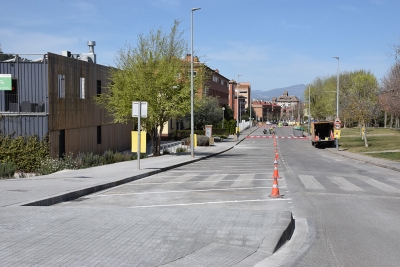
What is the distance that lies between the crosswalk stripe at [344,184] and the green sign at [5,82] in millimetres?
16278

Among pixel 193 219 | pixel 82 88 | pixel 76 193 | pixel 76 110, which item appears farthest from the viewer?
pixel 82 88

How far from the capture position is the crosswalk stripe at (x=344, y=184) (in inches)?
629

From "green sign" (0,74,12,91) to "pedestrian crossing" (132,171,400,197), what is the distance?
992cm

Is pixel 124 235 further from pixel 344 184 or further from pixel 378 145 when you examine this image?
pixel 378 145

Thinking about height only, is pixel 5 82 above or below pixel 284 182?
above

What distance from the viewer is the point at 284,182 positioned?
57.6 ft

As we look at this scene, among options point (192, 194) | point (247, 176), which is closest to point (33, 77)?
point (247, 176)

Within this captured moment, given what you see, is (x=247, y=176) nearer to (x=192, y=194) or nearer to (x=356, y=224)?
(x=192, y=194)

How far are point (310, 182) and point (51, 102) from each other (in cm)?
1502

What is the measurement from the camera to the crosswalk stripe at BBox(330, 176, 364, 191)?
16.0m

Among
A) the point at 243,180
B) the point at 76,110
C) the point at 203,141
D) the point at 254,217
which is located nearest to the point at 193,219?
the point at 254,217

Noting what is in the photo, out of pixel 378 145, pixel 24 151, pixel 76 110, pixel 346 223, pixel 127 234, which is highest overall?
pixel 76 110

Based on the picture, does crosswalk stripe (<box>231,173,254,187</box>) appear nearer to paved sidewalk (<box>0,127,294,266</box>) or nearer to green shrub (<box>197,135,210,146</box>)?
paved sidewalk (<box>0,127,294,266</box>)

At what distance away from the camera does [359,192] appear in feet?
49.3
